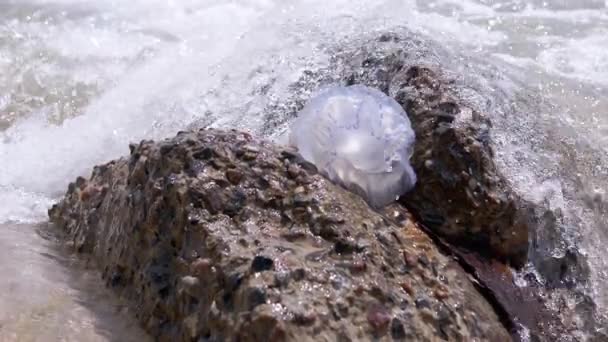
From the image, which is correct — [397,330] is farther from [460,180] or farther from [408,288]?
[460,180]

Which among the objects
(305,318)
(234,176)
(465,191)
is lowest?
(465,191)

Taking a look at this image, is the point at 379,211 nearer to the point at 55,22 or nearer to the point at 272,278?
the point at 272,278

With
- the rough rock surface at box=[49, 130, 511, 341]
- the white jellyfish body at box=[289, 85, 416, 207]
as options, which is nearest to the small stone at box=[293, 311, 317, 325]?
the rough rock surface at box=[49, 130, 511, 341]

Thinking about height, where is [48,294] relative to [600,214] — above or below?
above

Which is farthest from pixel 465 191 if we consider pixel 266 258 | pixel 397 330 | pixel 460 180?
pixel 266 258

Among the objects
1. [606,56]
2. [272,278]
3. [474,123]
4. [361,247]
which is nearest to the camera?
[272,278]

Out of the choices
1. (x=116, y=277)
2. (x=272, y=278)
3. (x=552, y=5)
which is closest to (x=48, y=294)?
(x=116, y=277)
